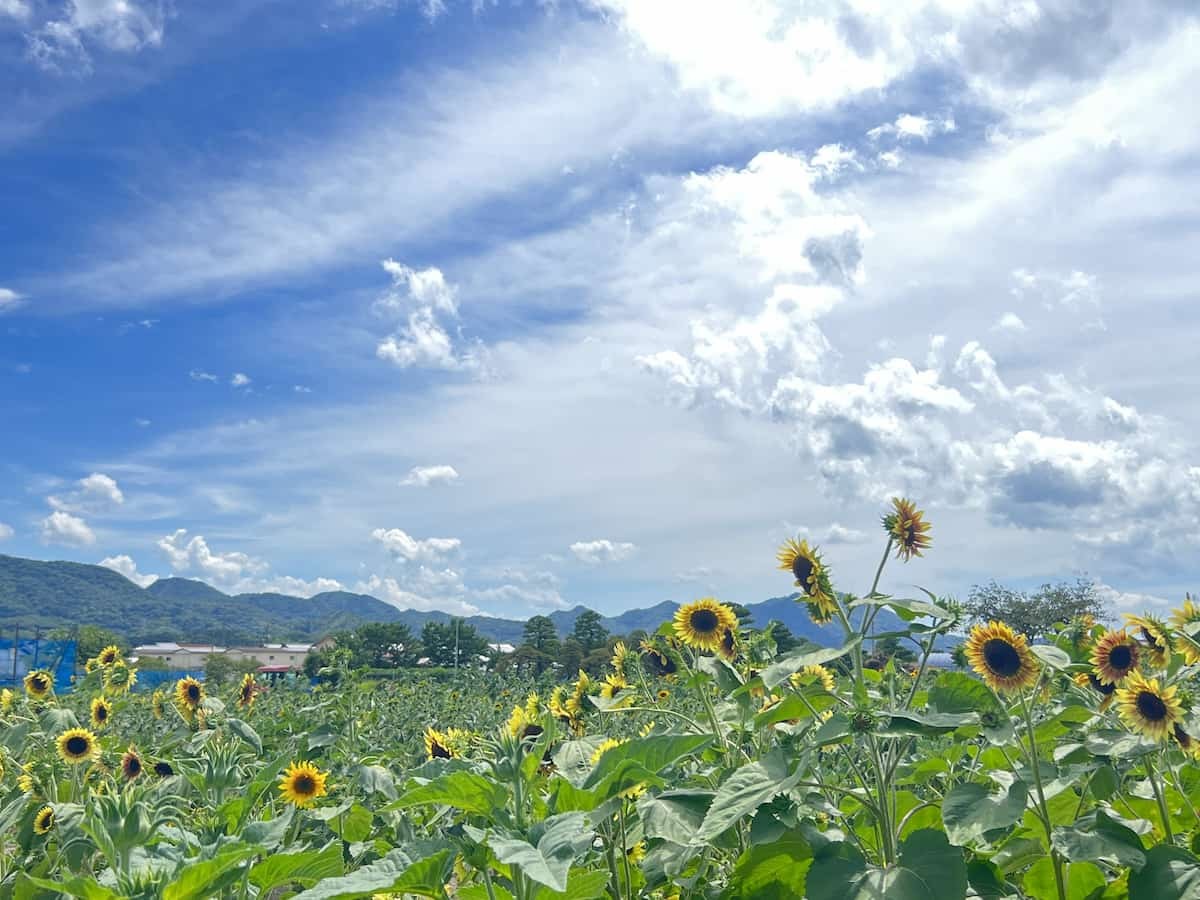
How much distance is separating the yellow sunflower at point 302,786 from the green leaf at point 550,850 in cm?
315

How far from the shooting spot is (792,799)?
234 centimetres

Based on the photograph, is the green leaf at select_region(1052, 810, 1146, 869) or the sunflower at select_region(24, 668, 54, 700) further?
the sunflower at select_region(24, 668, 54, 700)

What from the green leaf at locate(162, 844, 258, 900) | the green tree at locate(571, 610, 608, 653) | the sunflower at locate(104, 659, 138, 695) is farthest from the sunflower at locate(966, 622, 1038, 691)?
the green tree at locate(571, 610, 608, 653)

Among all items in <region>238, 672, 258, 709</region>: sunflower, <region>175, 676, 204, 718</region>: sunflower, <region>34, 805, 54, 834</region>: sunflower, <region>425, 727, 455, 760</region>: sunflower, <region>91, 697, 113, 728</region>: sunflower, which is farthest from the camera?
<region>238, 672, 258, 709</region>: sunflower

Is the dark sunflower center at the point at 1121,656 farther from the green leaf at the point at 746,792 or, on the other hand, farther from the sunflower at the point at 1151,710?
the green leaf at the point at 746,792

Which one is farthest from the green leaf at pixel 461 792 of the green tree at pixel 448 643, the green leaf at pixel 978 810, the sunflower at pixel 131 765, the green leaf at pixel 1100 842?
the green tree at pixel 448 643

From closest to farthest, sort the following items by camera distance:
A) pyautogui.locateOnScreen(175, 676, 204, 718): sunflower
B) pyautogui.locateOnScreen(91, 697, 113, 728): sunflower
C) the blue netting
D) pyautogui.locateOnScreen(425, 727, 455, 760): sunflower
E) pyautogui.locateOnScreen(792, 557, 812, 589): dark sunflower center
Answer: pyautogui.locateOnScreen(792, 557, 812, 589): dark sunflower center, pyautogui.locateOnScreen(425, 727, 455, 760): sunflower, pyautogui.locateOnScreen(175, 676, 204, 718): sunflower, pyautogui.locateOnScreen(91, 697, 113, 728): sunflower, the blue netting

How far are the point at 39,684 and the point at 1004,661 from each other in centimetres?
775

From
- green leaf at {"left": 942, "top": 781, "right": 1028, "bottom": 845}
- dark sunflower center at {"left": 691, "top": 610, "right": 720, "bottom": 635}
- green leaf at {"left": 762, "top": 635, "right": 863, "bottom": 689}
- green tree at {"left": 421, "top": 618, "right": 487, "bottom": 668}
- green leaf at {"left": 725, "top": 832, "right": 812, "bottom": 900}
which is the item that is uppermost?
dark sunflower center at {"left": 691, "top": 610, "right": 720, "bottom": 635}

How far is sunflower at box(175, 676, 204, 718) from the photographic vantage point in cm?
724

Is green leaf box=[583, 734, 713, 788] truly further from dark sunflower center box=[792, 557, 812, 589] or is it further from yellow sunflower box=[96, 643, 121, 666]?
yellow sunflower box=[96, 643, 121, 666]

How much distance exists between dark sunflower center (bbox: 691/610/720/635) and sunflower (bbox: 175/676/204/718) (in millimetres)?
4968

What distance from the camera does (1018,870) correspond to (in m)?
2.81

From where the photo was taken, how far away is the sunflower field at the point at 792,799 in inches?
77.7
